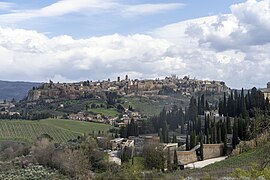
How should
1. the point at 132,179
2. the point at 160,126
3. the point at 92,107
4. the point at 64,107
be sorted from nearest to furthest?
the point at 132,179, the point at 160,126, the point at 92,107, the point at 64,107

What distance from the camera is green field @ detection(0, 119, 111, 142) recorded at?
72.2 meters

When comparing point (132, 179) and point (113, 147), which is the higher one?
point (132, 179)

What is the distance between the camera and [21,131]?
75.9 metres

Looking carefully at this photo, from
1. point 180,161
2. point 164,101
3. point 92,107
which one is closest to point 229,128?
point 180,161

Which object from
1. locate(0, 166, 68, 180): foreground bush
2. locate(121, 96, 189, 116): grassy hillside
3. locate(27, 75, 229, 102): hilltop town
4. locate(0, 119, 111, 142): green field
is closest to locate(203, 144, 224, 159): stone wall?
locate(0, 166, 68, 180): foreground bush

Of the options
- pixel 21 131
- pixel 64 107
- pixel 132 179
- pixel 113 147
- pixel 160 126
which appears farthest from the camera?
pixel 64 107

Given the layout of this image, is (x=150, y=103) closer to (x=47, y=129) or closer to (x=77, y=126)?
(x=77, y=126)

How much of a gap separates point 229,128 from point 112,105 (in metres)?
62.6

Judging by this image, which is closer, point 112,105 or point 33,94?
point 112,105

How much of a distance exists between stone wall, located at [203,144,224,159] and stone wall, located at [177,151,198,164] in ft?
4.00

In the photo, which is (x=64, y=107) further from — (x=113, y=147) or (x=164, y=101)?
(x=113, y=147)

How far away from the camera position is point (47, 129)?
76875 mm

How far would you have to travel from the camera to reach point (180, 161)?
4378 centimetres

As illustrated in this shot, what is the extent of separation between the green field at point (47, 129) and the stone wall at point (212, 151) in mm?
29828
